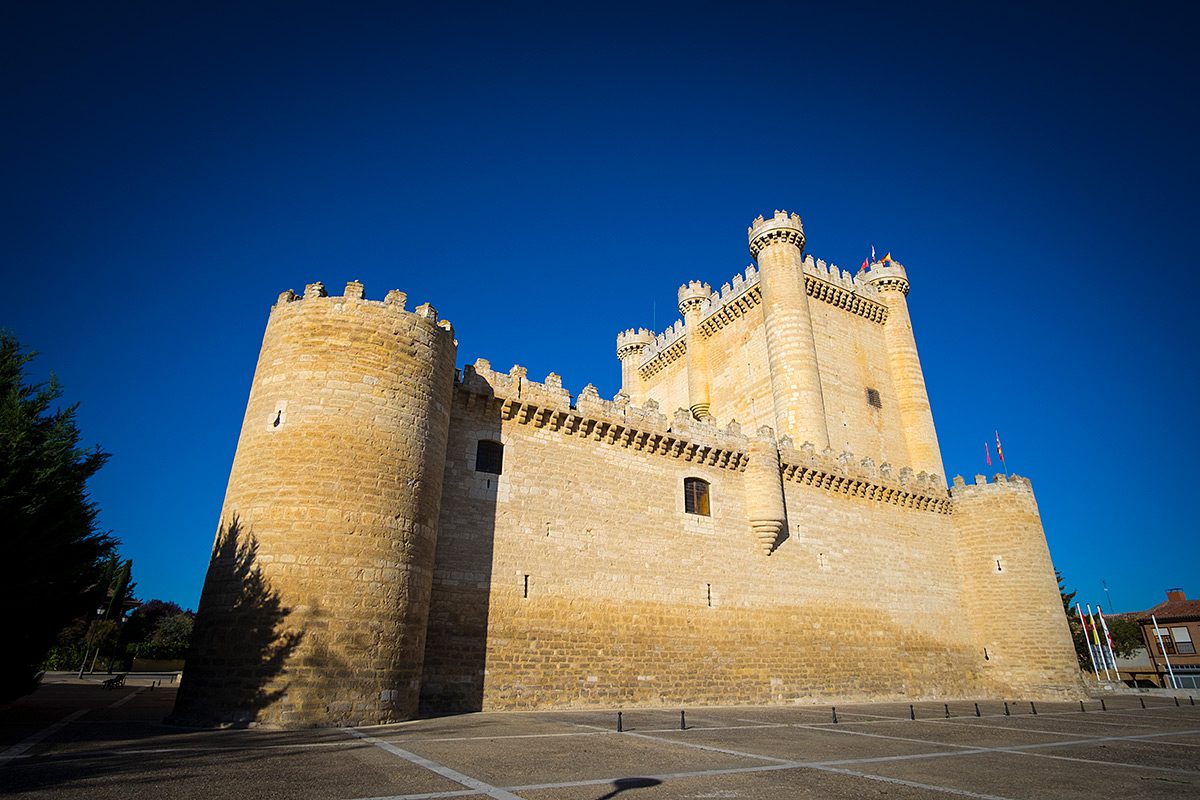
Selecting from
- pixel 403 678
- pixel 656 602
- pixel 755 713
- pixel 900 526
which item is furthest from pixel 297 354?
pixel 900 526

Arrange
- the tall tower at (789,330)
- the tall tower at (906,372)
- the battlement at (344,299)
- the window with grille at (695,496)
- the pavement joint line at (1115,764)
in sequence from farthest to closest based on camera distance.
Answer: the tall tower at (906,372)
the tall tower at (789,330)
the window with grille at (695,496)
the battlement at (344,299)
the pavement joint line at (1115,764)

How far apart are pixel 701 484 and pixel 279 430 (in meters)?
11.8

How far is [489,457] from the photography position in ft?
50.5

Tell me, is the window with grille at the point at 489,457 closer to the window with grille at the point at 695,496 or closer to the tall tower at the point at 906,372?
the window with grille at the point at 695,496

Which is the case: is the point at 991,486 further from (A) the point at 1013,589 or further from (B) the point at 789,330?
(B) the point at 789,330

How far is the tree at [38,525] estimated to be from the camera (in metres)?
9.77

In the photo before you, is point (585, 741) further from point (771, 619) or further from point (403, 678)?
point (771, 619)

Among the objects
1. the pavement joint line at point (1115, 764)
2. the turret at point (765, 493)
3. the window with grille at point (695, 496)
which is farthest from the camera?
the turret at point (765, 493)

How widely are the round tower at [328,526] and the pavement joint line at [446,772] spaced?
6.36 ft

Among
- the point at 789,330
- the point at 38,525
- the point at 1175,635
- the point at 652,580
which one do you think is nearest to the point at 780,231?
the point at 789,330

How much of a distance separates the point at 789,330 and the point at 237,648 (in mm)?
22018

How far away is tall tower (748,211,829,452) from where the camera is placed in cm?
2433

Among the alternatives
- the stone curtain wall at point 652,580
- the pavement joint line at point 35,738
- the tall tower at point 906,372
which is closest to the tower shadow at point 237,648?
the pavement joint line at point 35,738

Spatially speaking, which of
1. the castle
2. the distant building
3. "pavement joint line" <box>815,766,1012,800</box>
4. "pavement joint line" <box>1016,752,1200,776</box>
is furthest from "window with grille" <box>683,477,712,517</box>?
the distant building
